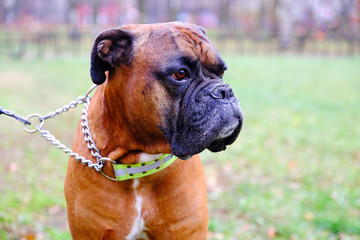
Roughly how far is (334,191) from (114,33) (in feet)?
11.7

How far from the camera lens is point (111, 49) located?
7.73 feet

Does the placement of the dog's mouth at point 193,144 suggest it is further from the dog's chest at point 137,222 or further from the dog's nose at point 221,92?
the dog's chest at point 137,222

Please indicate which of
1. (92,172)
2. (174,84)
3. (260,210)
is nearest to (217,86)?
(174,84)

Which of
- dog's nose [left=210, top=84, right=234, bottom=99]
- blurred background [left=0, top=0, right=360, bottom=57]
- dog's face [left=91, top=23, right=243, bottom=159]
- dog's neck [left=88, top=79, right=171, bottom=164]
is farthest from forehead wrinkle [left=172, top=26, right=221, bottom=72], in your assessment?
blurred background [left=0, top=0, right=360, bottom=57]

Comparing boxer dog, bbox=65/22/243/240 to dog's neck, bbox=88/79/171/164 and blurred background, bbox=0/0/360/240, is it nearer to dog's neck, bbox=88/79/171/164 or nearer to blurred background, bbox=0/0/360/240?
dog's neck, bbox=88/79/171/164

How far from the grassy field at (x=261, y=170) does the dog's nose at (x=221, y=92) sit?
85.9 inches

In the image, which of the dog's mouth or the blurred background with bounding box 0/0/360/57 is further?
the blurred background with bounding box 0/0/360/57

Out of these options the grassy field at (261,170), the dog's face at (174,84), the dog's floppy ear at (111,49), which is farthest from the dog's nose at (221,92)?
the grassy field at (261,170)

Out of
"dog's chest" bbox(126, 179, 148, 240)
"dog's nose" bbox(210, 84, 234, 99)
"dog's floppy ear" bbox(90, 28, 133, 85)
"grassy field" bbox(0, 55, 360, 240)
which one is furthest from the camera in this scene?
"grassy field" bbox(0, 55, 360, 240)

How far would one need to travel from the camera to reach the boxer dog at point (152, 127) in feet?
7.21

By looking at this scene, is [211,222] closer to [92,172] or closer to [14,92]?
[92,172]

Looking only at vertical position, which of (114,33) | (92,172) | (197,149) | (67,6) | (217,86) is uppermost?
(114,33)

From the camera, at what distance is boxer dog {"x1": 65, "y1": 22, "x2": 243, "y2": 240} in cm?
220

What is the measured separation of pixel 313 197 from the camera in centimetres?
475
